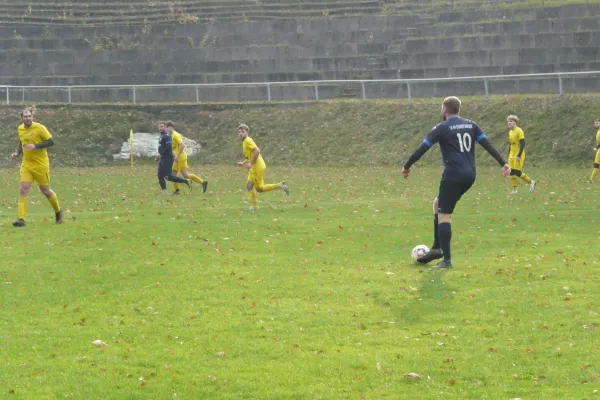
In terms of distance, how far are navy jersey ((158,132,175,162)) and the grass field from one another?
19.0 ft

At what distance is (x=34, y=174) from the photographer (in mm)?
19734

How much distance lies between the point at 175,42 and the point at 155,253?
121 feet

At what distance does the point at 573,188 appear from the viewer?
27.2 m

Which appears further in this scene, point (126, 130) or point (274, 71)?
point (274, 71)

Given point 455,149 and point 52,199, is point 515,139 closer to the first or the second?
point 52,199

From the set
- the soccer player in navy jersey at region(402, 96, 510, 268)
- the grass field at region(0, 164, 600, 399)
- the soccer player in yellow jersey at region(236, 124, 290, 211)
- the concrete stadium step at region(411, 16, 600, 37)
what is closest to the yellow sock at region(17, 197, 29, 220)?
the grass field at region(0, 164, 600, 399)

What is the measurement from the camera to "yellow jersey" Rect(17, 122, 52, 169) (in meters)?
19.4

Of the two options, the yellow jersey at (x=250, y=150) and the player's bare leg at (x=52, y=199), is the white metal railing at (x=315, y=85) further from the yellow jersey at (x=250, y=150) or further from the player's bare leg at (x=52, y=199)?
the player's bare leg at (x=52, y=199)

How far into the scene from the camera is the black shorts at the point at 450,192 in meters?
13.7

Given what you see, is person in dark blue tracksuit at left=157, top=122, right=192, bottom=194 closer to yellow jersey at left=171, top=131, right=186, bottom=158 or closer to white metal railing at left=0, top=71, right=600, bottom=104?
yellow jersey at left=171, top=131, right=186, bottom=158

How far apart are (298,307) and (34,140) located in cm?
935

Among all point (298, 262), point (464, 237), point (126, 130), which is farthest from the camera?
point (126, 130)

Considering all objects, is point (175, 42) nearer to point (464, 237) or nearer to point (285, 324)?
point (464, 237)

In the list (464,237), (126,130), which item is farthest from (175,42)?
(464,237)
